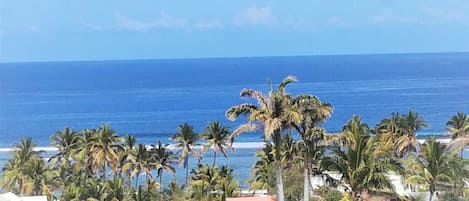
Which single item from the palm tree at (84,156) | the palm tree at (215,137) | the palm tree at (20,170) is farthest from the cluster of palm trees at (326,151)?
the palm tree at (215,137)

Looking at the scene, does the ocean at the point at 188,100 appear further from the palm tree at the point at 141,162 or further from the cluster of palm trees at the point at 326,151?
the cluster of palm trees at the point at 326,151

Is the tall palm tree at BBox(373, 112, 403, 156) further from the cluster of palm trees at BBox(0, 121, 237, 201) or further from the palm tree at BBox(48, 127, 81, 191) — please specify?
the palm tree at BBox(48, 127, 81, 191)

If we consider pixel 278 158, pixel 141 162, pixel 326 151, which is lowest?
pixel 278 158

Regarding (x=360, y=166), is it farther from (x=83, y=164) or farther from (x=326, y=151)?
(x=83, y=164)

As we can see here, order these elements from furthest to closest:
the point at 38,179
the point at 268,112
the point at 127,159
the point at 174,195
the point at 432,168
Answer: the point at 127,159, the point at 38,179, the point at 174,195, the point at 432,168, the point at 268,112

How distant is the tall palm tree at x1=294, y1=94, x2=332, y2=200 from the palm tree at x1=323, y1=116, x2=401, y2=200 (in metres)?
0.55

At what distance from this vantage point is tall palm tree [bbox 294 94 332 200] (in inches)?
370

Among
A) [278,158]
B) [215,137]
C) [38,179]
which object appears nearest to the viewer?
[278,158]

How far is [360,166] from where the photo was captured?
880cm

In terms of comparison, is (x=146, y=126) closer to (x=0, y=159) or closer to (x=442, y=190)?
(x=0, y=159)

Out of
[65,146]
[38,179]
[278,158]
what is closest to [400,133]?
[65,146]

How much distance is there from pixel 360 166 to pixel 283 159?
163 centimetres

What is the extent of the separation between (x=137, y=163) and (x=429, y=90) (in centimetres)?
5069

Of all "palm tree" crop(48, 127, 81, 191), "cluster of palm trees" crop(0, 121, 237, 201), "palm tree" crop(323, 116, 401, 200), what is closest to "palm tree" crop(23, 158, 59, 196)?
"cluster of palm trees" crop(0, 121, 237, 201)
